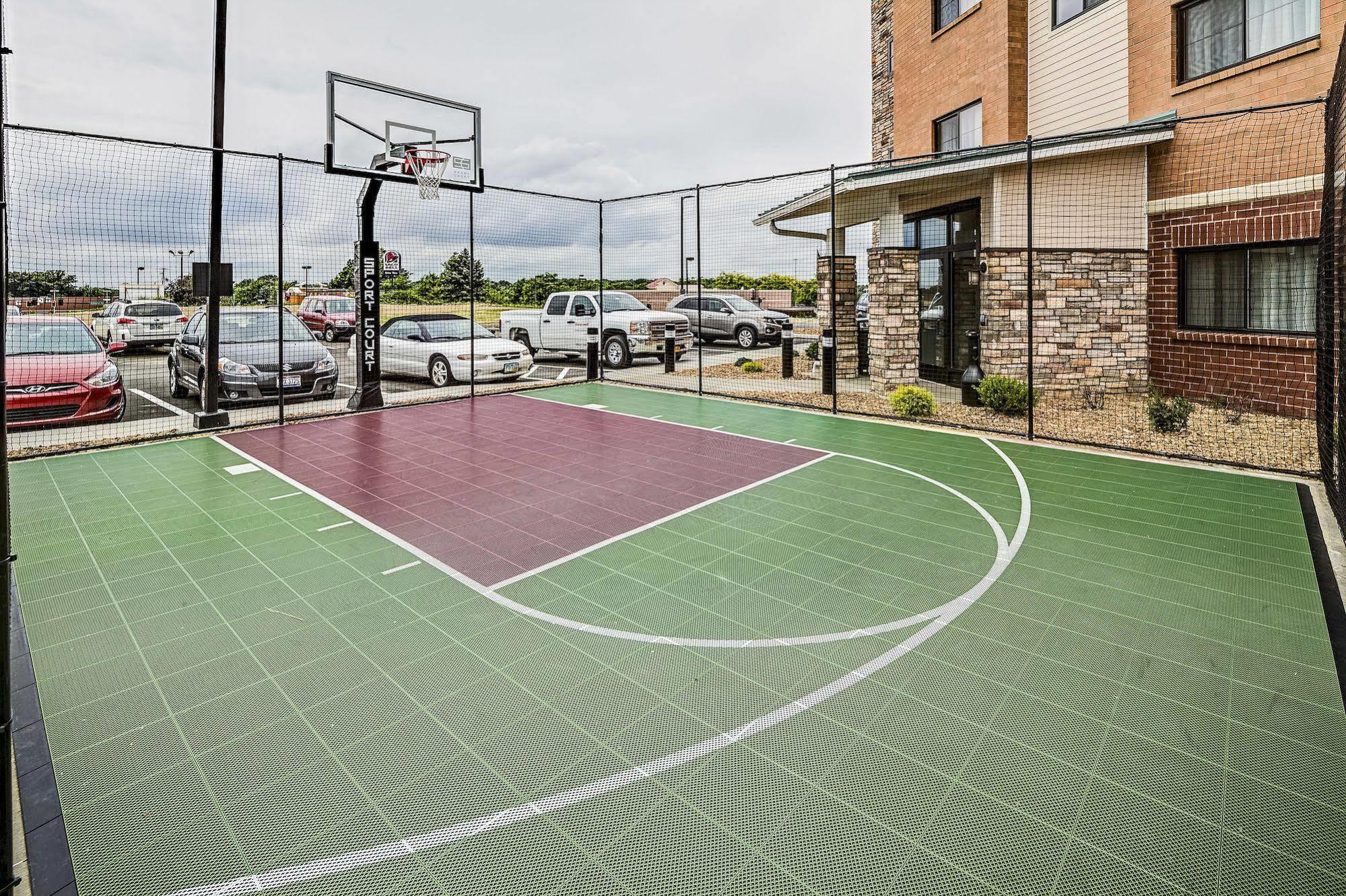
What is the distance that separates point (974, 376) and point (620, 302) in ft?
29.6

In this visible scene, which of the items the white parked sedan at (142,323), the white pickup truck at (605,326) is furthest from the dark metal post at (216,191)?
the white pickup truck at (605,326)

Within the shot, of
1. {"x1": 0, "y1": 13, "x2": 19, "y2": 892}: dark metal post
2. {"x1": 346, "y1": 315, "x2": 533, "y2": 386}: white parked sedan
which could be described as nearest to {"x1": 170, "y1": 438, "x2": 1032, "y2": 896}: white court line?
{"x1": 0, "y1": 13, "x2": 19, "y2": 892}: dark metal post

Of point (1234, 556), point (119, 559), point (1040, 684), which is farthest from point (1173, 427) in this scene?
point (119, 559)

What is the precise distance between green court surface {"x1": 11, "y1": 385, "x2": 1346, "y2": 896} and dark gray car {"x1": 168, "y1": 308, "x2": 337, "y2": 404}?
538 centimetres

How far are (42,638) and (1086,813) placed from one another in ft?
16.0

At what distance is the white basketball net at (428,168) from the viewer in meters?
11.4

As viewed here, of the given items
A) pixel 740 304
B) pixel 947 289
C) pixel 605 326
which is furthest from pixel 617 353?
pixel 947 289

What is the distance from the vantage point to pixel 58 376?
9.22 metres

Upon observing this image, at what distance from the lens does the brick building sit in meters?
9.46

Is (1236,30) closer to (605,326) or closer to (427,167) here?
(427,167)

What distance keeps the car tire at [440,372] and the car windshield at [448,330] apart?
0.39 meters

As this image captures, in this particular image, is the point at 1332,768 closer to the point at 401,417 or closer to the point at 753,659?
the point at 753,659

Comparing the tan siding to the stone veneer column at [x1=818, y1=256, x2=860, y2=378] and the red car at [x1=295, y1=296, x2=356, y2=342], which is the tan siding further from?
the red car at [x1=295, y1=296, x2=356, y2=342]

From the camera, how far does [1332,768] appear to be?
2.82 meters
